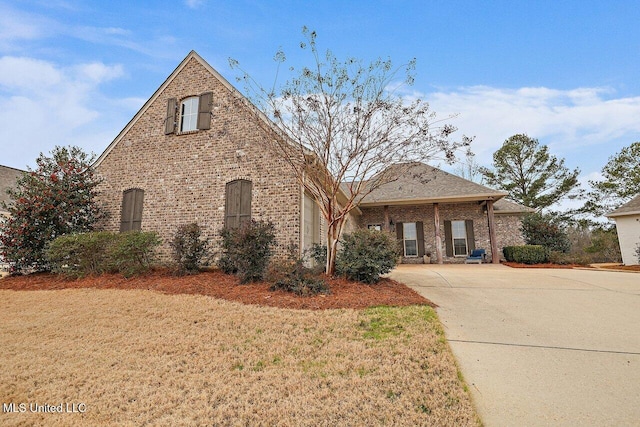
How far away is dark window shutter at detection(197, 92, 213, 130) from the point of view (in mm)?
10383

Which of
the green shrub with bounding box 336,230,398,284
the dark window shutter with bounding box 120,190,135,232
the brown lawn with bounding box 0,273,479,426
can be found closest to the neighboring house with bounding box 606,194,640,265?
the green shrub with bounding box 336,230,398,284

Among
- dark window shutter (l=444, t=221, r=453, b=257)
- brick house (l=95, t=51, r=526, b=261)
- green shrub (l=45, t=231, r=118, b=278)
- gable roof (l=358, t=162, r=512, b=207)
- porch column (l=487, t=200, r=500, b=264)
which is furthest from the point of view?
dark window shutter (l=444, t=221, r=453, b=257)

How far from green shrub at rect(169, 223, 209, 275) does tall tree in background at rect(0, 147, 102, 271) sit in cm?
454

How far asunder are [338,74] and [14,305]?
29.7 ft

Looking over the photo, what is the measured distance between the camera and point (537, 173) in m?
23.6

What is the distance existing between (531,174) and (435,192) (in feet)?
48.0

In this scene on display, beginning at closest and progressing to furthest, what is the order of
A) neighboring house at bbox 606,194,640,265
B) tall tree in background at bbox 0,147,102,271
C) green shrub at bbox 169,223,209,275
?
green shrub at bbox 169,223,209,275 → tall tree in background at bbox 0,147,102,271 → neighboring house at bbox 606,194,640,265

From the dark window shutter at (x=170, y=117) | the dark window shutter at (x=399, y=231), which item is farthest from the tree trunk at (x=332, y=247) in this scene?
the dark window shutter at (x=399, y=231)

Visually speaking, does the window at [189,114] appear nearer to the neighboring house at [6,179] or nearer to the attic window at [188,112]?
the attic window at [188,112]

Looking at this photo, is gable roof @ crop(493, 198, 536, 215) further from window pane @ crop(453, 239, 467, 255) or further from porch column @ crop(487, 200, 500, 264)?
window pane @ crop(453, 239, 467, 255)

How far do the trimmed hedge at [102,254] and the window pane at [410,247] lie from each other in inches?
479

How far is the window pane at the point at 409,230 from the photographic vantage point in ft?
53.4

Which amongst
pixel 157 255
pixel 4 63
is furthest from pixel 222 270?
pixel 4 63

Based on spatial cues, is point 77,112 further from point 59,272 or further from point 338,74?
point 338,74
